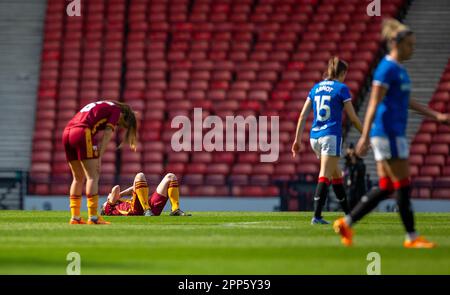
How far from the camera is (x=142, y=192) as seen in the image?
15.2 meters

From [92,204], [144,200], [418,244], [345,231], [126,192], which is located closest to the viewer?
[418,244]

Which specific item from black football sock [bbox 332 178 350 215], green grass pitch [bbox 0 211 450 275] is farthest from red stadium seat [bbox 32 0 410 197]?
green grass pitch [bbox 0 211 450 275]

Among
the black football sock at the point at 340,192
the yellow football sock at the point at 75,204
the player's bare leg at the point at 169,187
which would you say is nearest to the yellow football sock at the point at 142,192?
the player's bare leg at the point at 169,187

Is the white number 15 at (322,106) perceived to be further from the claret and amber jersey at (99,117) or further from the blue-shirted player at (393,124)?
the blue-shirted player at (393,124)

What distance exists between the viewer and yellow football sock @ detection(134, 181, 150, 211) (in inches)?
593

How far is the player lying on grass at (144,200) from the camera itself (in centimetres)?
1510

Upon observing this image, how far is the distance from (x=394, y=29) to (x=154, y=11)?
65.4ft

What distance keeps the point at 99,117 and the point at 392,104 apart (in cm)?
452

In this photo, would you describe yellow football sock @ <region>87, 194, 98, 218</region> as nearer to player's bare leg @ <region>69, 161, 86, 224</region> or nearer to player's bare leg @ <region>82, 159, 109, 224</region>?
player's bare leg @ <region>82, 159, 109, 224</region>

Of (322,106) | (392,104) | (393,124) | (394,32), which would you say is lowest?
(393,124)

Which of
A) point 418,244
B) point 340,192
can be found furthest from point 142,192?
point 418,244

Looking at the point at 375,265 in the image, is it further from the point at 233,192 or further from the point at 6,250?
the point at 233,192

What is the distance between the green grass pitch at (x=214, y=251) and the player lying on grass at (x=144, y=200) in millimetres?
3530

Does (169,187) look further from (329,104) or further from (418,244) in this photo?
(418,244)
